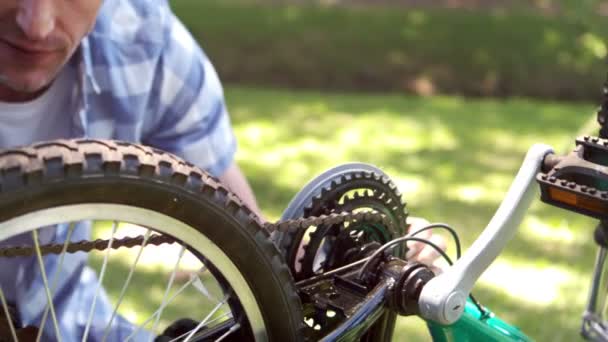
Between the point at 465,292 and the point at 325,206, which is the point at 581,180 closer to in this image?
the point at 465,292

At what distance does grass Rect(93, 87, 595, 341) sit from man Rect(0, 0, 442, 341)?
109 cm

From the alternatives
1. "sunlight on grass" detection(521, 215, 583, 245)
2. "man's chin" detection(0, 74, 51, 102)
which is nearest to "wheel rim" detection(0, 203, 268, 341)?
"man's chin" detection(0, 74, 51, 102)

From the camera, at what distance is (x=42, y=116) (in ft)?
5.14

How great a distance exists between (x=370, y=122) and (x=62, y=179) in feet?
13.9

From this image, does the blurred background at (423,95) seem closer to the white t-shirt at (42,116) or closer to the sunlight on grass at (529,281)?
the sunlight on grass at (529,281)

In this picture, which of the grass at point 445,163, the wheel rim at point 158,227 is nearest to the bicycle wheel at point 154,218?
the wheel rim at point 158,227

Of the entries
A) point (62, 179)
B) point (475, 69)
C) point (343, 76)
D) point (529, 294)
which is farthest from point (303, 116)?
point (62, 179)

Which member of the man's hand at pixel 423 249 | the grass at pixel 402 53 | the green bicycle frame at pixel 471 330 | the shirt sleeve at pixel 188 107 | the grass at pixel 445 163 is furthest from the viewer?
the grass at pixel 402 53

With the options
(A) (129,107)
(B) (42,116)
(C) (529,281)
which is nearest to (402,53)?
(C) (529,281)

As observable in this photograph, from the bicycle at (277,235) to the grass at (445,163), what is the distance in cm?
152

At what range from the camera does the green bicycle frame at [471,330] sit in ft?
3.89

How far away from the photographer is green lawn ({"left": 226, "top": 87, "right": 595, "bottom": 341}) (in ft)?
10.2

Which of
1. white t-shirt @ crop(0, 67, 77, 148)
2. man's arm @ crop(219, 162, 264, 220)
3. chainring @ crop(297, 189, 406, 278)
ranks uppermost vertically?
white t-shirt @ crop(0, 67, 77, 148)

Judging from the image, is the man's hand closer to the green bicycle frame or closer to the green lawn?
the green bicycle frame
